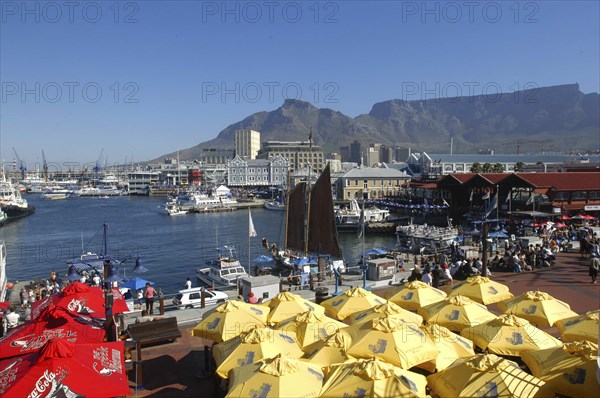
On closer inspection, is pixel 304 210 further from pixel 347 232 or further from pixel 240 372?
pixel 347 232

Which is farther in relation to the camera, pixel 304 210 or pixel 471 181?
pixel 471 181

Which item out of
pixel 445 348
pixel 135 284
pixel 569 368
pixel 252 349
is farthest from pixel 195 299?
pixel 569 368

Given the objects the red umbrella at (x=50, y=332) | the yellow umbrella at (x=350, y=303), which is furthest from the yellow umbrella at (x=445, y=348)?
the red umbrella at (x=50, y=332)

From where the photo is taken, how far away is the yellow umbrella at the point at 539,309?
11789 mm

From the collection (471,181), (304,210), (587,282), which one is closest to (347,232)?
(471,181)

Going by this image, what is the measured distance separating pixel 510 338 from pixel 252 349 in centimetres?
528

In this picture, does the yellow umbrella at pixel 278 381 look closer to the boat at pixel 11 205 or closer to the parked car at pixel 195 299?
the parked car at pixel 195 299

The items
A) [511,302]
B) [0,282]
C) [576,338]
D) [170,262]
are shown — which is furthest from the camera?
[170,262]

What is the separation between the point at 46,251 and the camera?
4766 centimetres

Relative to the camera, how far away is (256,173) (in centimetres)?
13388

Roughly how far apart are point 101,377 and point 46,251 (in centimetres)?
4516

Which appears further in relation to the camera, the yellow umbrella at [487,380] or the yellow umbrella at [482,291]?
the yellow umbrella at [482,291]

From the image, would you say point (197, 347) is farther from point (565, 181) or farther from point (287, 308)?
point (565, 181)

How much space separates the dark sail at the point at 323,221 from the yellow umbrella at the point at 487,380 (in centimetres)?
1686
